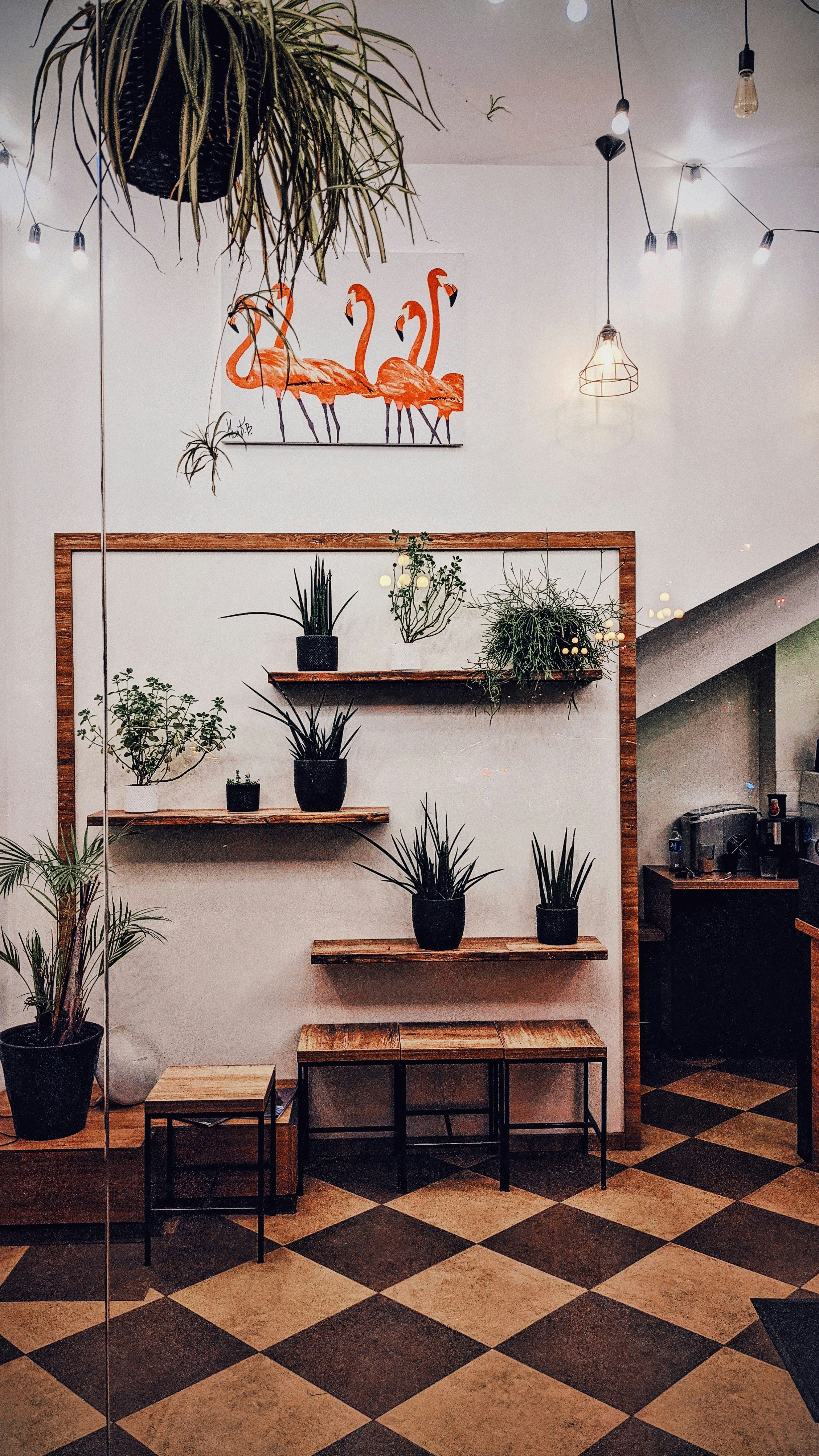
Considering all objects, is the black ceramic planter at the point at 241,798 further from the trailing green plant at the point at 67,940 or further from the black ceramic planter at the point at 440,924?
the black ceramic planter at the point at 440,924

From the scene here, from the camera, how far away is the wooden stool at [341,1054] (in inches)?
114

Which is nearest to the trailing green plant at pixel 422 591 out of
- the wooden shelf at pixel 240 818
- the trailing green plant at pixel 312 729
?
the trailing green plant at pixel 312 729

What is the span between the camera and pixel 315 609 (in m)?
3.10

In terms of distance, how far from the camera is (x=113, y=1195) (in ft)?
8.63

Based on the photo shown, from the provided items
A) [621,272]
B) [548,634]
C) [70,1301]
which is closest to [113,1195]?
[70,1301]

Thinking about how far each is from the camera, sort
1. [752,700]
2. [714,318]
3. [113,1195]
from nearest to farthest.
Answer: [113,1195] → [714,318] → [752,700]

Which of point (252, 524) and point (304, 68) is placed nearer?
point (304, 68)

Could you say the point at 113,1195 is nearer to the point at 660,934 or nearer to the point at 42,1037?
the point at 42,1037

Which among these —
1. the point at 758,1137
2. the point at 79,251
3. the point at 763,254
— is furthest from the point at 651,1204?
the point at 79,251

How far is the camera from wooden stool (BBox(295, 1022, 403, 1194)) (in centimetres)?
290

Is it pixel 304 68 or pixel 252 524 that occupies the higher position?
pixel 304 68

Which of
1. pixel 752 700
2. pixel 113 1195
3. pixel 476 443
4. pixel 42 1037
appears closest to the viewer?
pixel 42 1037

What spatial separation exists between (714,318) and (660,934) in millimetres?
2360

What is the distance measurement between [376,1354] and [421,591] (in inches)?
82.4
